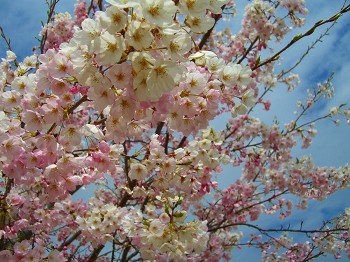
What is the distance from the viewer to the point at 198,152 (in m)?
3.21

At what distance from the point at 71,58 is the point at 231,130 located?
6254 mm

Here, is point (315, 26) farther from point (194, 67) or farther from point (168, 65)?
point (168, 65)

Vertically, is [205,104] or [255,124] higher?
[255,124]

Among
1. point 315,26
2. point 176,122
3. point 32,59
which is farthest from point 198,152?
point 32,59

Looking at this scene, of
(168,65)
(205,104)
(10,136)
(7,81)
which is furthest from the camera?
(7,81)

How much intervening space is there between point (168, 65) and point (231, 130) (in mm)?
6263

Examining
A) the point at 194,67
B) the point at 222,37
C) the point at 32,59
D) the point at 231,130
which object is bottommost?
the point at 194,67

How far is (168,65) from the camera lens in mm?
1603

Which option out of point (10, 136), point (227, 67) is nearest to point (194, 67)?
point (227, 67)

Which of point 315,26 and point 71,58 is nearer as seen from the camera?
point 71,58

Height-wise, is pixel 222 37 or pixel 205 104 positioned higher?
pixel 222 37

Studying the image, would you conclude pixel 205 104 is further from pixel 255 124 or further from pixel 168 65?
pixel 255 124

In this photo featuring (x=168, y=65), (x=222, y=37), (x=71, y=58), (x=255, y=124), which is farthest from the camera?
(x=222, y=37)

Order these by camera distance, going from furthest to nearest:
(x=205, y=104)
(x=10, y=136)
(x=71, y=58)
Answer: (x=10, y=136), (x=205, y=104), (x=71, y=58)
